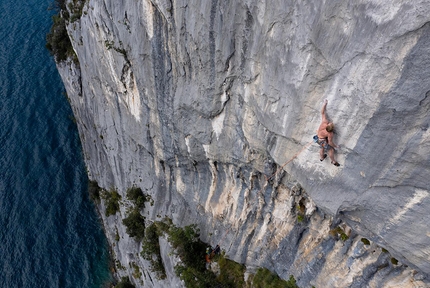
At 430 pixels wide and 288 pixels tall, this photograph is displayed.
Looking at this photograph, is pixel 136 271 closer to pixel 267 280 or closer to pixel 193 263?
pixel 193 263

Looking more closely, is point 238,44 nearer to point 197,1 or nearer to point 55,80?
point 197,1

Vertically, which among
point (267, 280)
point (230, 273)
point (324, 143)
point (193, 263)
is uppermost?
point (324, 143)

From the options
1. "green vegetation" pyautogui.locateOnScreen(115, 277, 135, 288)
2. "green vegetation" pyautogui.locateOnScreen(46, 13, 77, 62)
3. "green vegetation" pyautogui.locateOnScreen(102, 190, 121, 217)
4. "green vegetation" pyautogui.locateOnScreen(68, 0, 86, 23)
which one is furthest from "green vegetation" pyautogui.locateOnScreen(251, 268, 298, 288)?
"green vegetation" pyautogui.locateOnScreen(46, 13, 77, 62)

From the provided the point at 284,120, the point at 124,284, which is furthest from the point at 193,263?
the point at 284,120

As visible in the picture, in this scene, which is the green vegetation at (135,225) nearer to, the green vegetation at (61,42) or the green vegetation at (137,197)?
the green vegetation at (137,197)

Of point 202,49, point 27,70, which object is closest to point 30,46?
point 27,70

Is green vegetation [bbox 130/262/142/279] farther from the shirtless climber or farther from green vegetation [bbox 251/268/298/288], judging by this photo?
the shirtless climber

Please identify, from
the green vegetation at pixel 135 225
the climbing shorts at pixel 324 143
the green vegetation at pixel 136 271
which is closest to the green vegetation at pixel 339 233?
the climbing shorts at pixel 324 143
